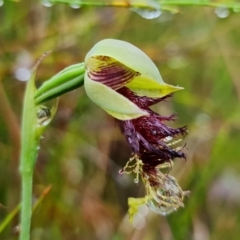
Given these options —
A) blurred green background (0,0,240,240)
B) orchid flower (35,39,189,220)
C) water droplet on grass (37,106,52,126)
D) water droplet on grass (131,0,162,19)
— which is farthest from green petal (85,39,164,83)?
blurred green background (0,0,240,240)

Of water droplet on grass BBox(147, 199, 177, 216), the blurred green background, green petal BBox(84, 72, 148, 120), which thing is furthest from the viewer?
the blurred green background

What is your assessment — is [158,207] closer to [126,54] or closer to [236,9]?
[126,54]

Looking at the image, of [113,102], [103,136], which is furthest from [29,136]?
[103,136]

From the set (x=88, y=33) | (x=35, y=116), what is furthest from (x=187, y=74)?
(x=35, y=116)

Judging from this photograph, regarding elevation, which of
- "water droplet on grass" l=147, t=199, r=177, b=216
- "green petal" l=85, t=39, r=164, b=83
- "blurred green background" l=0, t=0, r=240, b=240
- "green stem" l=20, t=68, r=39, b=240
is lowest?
"blurred green background" l=0, t=0, r=240, b=240

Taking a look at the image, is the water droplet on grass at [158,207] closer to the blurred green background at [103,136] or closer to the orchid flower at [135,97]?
the orchid flower at [135,97]

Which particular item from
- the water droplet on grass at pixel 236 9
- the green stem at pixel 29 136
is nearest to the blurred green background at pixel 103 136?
the green stem at pixel 29 136

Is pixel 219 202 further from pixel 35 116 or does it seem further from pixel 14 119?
pixel 35 116

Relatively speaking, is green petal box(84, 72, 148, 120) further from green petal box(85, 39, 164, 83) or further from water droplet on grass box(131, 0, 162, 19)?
water droplet on grass box(131, 0, 162, 19)
